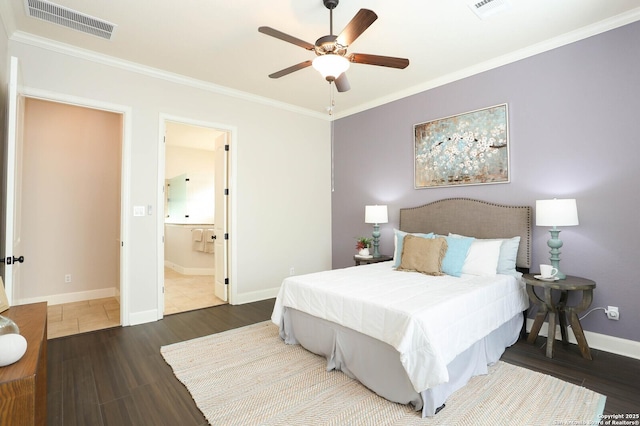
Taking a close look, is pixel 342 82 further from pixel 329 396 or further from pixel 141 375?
pixel 141 375

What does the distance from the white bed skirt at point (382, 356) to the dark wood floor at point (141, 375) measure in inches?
12.9

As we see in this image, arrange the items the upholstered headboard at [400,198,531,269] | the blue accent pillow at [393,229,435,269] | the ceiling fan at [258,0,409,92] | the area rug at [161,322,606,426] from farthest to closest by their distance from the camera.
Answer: the blue accent pillow at [393,229,435,269] < the upholstered headboard at [400,198,531,269] < the ceiling fan at [258,0,409,92] < the area rug at [161,322,606,426]

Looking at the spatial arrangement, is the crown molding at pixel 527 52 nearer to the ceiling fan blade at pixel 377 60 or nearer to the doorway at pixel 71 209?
the ceiling fan blade at pixel 377 60

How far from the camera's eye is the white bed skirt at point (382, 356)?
2.03 metres

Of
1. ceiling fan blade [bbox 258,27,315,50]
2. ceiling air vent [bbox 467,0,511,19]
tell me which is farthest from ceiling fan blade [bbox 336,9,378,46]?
ceiling air vent [bbox 467,0,511,19]

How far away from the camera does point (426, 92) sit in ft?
13.8

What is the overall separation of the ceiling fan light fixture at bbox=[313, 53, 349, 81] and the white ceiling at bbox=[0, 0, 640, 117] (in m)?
0.59

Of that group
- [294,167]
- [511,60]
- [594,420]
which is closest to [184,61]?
[294,167]

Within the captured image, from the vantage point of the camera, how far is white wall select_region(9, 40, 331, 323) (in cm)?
340

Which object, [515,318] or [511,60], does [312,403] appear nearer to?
[515,318]

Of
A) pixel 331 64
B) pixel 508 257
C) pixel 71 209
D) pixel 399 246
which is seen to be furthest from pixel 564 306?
pixel 71 209

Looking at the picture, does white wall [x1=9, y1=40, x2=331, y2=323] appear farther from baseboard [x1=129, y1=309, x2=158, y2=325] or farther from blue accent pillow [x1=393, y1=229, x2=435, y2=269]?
blue accent pillow [x1=393, y1=229, x2=435, y2=269]

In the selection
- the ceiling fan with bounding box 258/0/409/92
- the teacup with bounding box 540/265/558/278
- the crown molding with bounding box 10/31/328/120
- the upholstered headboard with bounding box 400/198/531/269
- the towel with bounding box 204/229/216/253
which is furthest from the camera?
the towel with bounding box 204/229/216/253

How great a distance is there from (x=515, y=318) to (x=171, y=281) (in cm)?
545
